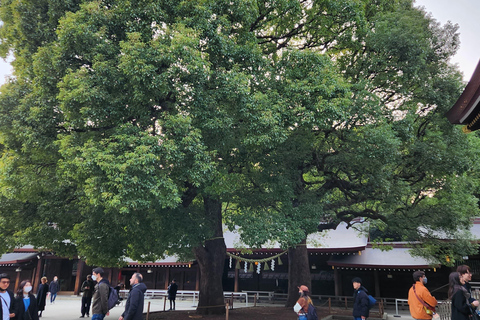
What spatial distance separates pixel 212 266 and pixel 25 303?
8235mm

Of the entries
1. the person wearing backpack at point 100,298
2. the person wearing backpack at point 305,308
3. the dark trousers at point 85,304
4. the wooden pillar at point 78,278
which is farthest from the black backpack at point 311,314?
the wooden pillar at point 78,278

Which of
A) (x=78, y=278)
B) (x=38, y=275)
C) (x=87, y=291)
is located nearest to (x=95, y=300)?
(x=87, y=291)

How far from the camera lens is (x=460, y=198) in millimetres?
14180

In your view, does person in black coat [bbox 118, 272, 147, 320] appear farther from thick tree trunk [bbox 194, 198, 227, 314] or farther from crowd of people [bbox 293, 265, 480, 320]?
thick tree trunk [bbox 194, 198, 227, 314]

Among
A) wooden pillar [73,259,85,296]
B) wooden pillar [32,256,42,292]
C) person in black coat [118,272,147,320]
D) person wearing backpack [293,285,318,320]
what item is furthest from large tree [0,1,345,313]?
wooden pillar [32,256,42,292]

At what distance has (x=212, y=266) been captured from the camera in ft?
48.5

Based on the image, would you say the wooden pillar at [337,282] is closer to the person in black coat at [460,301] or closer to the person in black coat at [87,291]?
the person in black coat at [87,291]

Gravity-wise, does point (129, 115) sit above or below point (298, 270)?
above

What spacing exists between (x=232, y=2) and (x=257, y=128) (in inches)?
173

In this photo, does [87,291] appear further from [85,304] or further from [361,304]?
[361,304]

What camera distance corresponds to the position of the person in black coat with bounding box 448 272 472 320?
17.4ft

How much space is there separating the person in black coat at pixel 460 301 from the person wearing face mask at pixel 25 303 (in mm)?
8209

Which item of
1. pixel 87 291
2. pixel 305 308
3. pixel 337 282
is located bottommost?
pixel 87 291

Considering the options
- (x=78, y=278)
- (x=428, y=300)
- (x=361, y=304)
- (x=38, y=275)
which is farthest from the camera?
(x=38, y=275)
